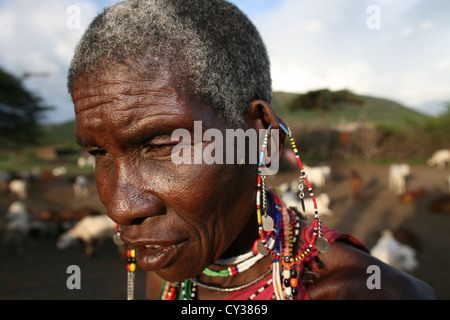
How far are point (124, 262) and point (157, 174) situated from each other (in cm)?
759

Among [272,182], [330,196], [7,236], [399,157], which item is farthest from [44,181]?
[399,157]

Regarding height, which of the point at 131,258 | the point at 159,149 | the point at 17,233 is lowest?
the point at 17,233

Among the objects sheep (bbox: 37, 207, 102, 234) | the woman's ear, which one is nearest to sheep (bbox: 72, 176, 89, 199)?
sheep (bbox: 37, 207, 102, 234)

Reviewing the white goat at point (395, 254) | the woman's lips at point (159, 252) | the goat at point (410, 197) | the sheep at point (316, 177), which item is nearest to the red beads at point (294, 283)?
the woman's lips at point (159, 252)

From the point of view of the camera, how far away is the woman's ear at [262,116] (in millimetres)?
1363

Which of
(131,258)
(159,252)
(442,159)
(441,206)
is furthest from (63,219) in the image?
(442,159)

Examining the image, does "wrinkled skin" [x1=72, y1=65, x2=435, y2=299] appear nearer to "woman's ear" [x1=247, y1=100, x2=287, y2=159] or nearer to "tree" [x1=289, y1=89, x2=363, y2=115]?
"woman's ear" [x1=247, y1=100, x2=287, y2=159]

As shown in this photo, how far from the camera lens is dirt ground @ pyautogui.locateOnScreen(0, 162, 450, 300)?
20.5 feet

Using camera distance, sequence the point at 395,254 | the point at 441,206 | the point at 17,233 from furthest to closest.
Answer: the point at 441,206
the point at 17,233
the point at 395,254

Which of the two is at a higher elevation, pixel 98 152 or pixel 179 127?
pixel 179 127

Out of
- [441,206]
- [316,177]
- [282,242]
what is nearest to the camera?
[282,242]

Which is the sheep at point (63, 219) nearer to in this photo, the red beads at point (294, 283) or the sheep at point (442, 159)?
the red beads at point (294, 283)

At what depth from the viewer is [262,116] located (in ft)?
4.65

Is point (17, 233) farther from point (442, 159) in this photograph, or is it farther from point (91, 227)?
point (442, 159)
